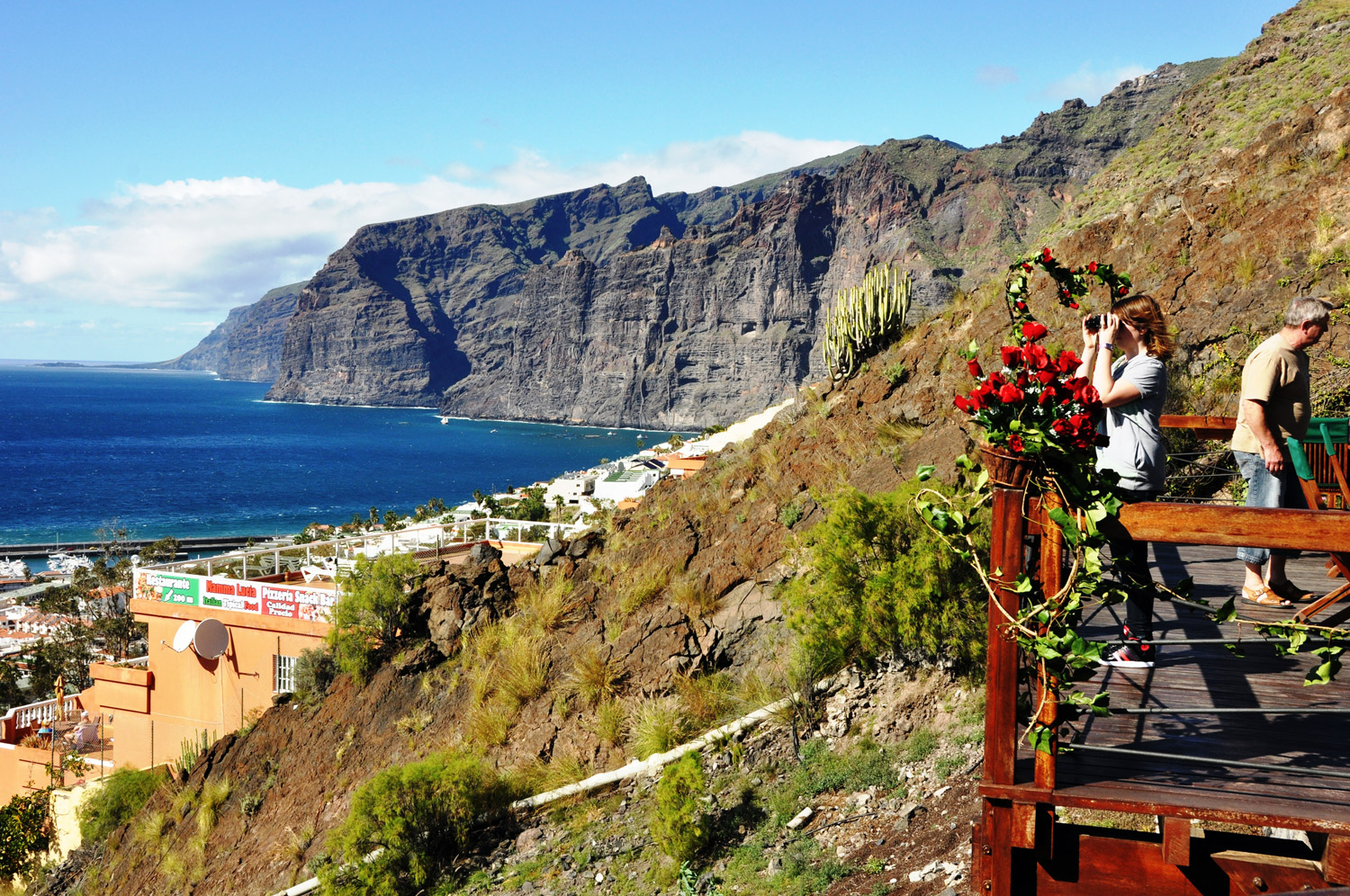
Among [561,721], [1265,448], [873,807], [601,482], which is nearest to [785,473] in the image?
[561,721]

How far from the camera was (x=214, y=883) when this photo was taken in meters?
9.80

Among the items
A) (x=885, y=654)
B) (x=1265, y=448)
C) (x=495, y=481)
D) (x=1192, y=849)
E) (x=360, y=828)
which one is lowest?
(x=495, y=481)

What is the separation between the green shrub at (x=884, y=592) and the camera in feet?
21.3

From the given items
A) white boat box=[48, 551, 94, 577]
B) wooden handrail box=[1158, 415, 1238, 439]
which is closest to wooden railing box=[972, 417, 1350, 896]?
wooden handrail box=[1158, 415, 1238, 439]

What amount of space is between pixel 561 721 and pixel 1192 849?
690cm

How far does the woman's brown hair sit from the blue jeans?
102cm

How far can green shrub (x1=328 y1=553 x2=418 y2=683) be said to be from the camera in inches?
447

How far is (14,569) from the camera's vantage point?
59312 millimetres

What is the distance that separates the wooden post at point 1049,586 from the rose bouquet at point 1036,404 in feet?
0.58

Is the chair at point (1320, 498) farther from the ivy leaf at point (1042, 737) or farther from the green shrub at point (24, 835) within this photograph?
the green shrub at point (24, 835)

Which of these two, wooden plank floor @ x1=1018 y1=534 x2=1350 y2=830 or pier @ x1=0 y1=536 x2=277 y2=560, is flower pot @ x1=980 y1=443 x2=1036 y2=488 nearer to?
wooden plank floor @ x1=1018 y1=534 x2=1350 y2=830

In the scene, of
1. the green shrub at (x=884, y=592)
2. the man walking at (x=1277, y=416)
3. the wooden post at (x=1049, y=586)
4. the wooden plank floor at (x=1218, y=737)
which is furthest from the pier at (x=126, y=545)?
the wooden post at (x=1049, y=586)

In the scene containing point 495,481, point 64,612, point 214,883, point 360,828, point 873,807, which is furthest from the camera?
point 495,481

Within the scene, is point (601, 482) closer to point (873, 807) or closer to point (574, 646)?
point (574, 646)
